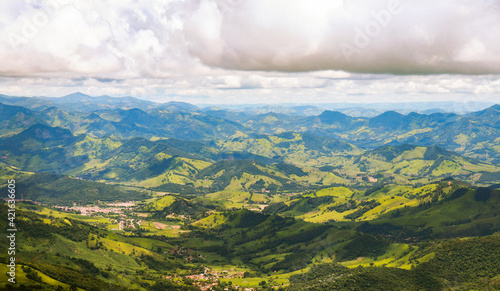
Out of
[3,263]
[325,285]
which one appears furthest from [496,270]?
A: [3,263]

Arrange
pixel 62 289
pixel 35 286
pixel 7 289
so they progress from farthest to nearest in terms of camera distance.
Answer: pixel 62 289 → pixel 35 286 → pixel 7 289

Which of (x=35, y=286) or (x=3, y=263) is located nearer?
(x=35, y=286)

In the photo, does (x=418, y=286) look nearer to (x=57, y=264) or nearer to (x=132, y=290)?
(x=132, y=290)

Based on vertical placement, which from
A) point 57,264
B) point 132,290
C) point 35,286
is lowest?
point 132,290

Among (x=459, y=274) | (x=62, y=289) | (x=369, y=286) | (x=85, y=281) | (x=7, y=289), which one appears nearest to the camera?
(x=7, y=289)

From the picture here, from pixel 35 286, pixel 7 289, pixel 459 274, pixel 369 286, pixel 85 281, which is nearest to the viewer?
pixel 7 289

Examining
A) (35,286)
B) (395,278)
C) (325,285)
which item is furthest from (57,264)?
(395,278)

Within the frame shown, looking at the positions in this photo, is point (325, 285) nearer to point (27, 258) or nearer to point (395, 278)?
point (395, 278)

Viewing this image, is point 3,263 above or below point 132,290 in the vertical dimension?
above

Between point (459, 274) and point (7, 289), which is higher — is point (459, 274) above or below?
below
